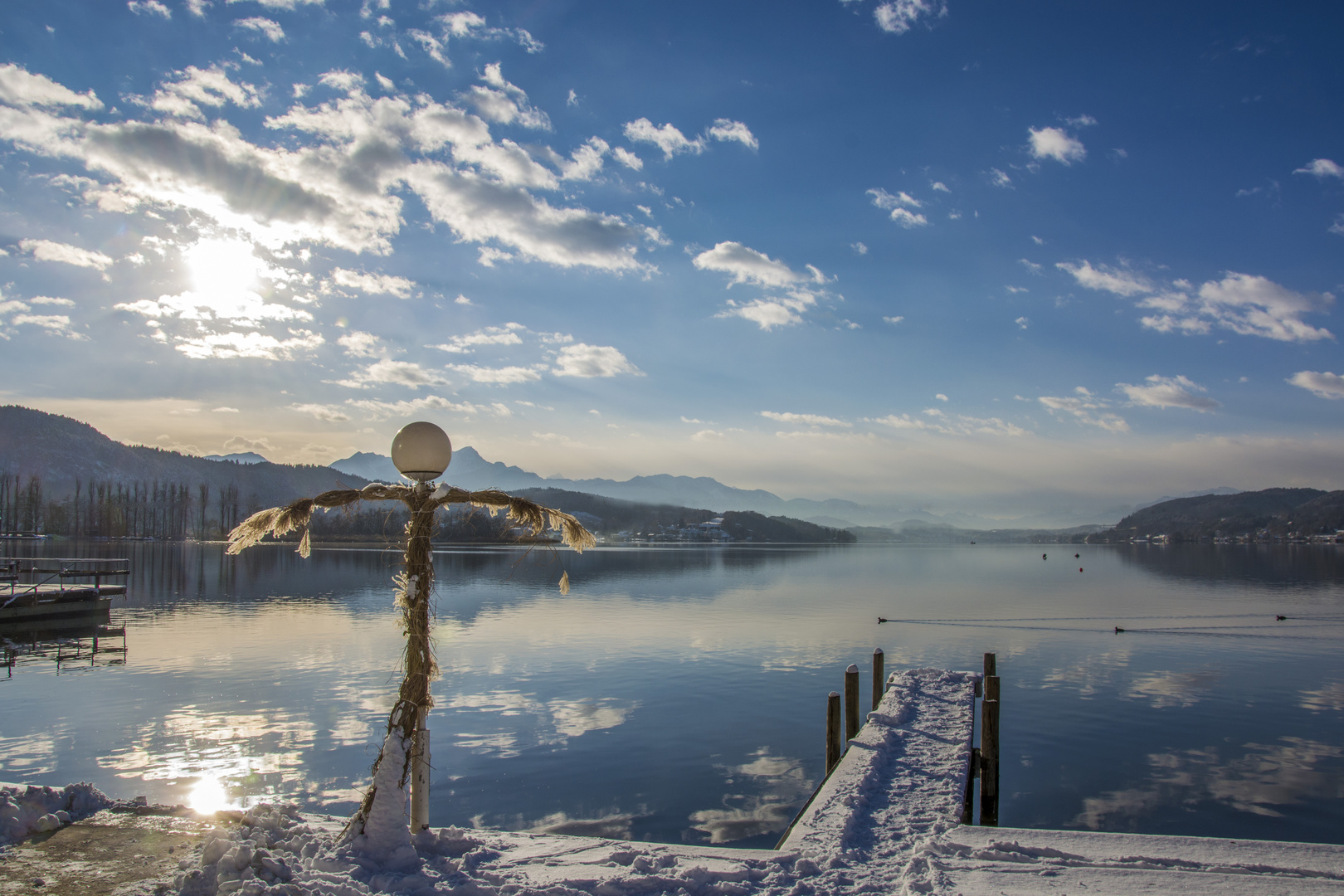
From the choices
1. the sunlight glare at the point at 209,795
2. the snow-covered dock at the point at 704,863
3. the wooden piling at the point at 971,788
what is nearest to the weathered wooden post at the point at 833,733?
the wooden piling at the point at 971,788

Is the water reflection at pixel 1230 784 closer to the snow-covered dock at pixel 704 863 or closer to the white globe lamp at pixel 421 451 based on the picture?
the snow-covered dock at pixel 704 863

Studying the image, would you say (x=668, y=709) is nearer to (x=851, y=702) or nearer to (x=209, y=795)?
(x=851, y=702)

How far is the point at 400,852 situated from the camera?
27.4 feet

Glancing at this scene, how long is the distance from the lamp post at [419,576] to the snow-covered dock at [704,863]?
71 centimetres

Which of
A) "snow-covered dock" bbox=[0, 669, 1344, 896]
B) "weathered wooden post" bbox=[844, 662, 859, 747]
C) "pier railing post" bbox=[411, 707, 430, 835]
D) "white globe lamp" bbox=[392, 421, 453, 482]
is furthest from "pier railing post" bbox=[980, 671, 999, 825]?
"white globe lamp" bbox=[392, 421, 453, 482]

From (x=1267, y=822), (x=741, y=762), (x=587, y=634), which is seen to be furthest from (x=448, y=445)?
(x=587, y=634)

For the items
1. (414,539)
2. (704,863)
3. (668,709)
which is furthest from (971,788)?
(414,539)

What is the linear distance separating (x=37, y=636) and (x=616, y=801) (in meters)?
38.3

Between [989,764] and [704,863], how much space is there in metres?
8.91

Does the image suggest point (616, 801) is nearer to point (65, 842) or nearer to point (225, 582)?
point (65, 842)

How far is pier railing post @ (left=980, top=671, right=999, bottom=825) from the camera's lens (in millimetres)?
15203

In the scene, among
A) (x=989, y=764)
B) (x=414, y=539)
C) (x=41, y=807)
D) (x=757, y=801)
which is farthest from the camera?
(x=757, y=801)

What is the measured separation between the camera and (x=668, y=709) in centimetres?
2491

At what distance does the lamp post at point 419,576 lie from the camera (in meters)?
9.13
